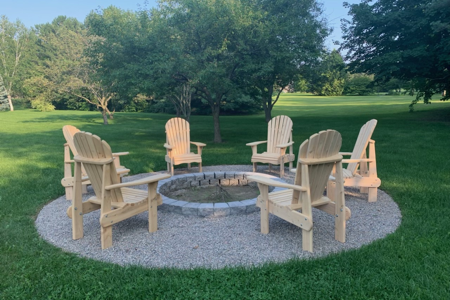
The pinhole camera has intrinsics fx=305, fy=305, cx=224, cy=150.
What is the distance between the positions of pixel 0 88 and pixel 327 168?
1613 inches

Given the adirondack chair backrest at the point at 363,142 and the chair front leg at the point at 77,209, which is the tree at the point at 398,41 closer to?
the adirondack chair backrest at the point at 363,142

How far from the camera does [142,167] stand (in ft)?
22.0

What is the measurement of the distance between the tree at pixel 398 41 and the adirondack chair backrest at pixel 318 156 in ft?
39.0

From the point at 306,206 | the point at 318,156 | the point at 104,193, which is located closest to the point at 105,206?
the point at 104,193

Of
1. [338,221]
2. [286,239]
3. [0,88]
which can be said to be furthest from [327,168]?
[0,88]

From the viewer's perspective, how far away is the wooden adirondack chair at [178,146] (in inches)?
231

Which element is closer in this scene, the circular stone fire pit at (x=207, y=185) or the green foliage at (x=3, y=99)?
the circular stone fire pit at (x=207, y=185)

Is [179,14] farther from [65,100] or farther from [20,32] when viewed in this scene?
[20,32]

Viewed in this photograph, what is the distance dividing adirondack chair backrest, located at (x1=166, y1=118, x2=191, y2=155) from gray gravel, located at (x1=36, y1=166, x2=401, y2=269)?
2377 mm

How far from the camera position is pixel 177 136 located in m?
6.26

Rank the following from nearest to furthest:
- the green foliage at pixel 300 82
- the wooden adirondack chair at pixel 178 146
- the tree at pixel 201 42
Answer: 1. the wooden adirondack chair at pixel 178 146
2. the tree at pixel 201 42
3. the green foliage at pixel 300 82

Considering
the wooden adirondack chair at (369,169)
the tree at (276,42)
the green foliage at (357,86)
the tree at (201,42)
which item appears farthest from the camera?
the green foliage at (357,86)

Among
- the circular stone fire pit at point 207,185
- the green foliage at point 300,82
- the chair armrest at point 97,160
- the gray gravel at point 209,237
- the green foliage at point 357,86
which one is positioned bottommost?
the gray gravel at point 209,237

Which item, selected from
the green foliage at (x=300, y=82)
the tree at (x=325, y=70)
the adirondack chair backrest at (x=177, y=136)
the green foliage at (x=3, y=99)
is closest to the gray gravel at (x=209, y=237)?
the adirondack chair backrest at (x=177, y=136)
